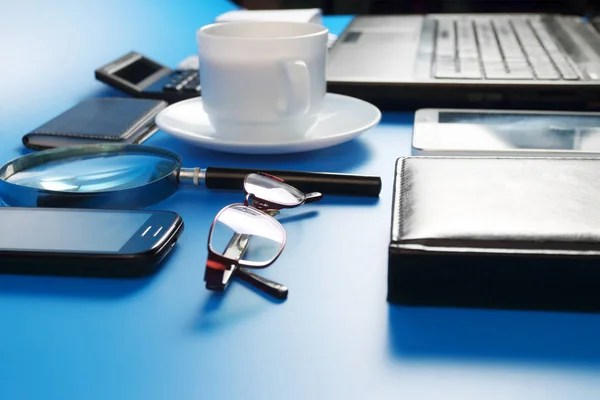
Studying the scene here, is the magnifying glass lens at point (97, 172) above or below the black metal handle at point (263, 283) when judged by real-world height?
above

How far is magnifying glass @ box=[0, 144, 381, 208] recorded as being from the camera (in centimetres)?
45

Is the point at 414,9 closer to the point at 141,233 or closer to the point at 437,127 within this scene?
the point at 437,127

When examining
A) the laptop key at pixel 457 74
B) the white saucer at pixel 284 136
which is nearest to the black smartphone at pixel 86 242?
the white saucer at pixel 284 136

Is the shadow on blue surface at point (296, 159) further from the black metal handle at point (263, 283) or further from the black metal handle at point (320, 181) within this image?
the black metal handle at point (263, 283)

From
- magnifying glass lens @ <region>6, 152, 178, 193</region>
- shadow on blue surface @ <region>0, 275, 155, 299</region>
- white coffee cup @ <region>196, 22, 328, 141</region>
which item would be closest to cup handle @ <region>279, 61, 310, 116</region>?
white coffee cup @ <region>196, 22, 328, 141</region>

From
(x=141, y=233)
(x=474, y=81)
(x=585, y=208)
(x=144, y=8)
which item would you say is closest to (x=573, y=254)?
(x=585, y=208)

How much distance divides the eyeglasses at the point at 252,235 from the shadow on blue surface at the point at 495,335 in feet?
0.25

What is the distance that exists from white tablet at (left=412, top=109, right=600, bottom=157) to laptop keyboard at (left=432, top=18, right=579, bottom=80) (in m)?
0.07

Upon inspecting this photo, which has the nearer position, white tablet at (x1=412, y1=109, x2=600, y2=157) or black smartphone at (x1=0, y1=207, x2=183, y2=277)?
black smartphone at (x1=0, y1=207, x2=183, y2=277)

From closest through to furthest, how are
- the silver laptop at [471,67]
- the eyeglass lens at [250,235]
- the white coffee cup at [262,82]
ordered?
the eyeglass lens at [250,235], the white coffee cup at [262,82], the silver laptop at [471,67]

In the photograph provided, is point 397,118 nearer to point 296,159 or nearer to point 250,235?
point 296,159

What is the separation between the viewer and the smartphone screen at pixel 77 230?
1.26ft

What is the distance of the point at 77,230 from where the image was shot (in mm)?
402

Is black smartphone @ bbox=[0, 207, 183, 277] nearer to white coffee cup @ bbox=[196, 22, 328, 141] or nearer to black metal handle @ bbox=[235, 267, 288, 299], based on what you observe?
black metal handle @ bbox=[235, 267, 288, 299]
